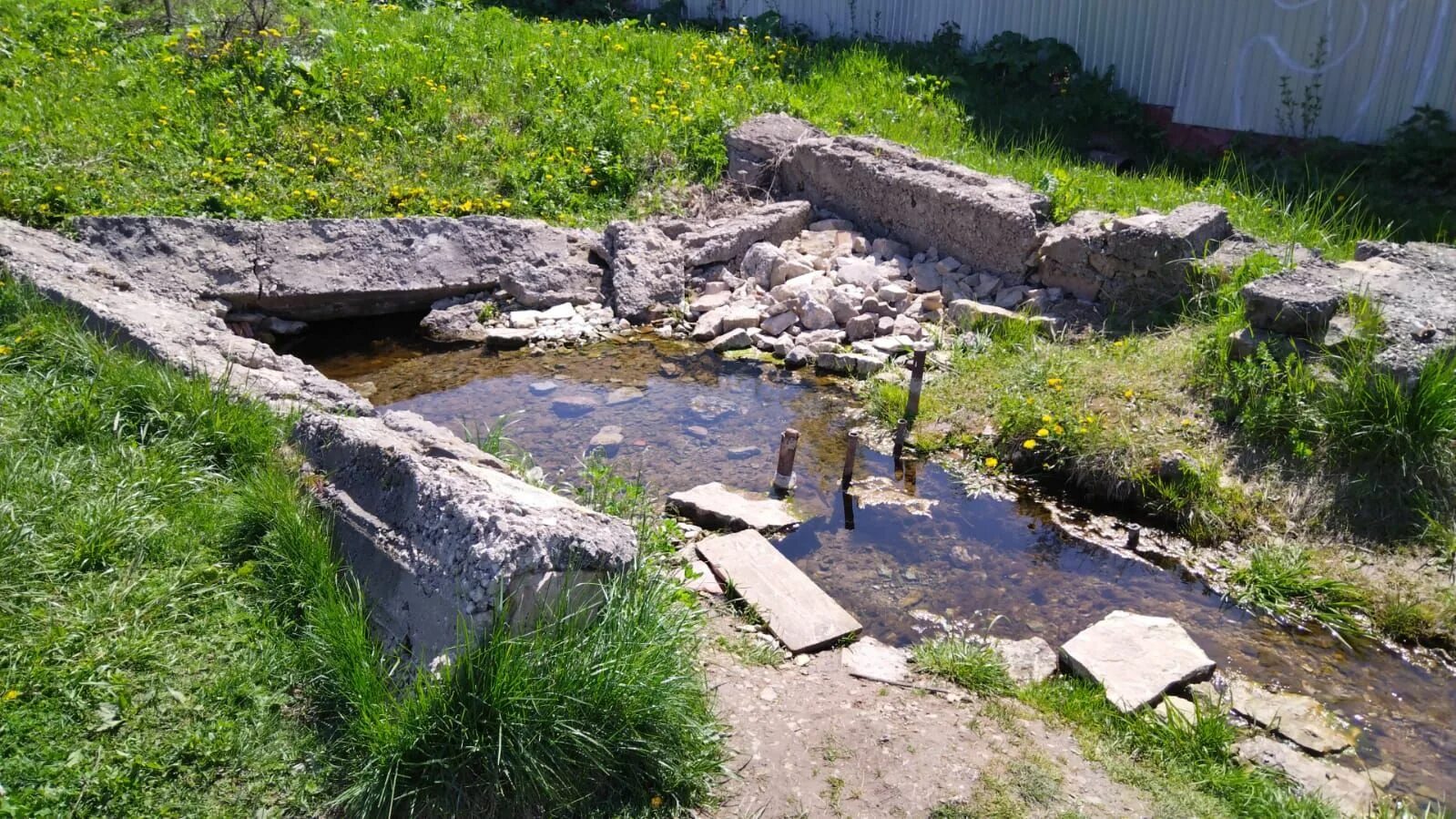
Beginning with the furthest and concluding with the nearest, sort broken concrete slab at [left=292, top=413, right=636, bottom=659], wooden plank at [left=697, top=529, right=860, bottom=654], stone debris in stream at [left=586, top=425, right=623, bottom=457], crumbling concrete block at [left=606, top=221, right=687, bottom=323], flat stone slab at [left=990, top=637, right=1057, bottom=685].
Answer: crumbling concrete block at [left=606, top=221, right=687, bottom=323]
stone debris in stream at [left=586, top=425, right=623, bottom=457]
wooden plank at [left=697, top=529, right=860, bottom=654]
flat stone slab at [left=990, top=637, right=1057, bottom=685]
broken concrete slab at [left=292, top=413, right=636, bottom=659]

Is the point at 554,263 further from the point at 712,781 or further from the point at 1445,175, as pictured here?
the point at 1445,175

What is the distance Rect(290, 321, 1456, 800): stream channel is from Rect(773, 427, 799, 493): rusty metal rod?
131mm

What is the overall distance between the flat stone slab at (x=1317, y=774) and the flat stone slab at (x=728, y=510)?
2382 millimetres

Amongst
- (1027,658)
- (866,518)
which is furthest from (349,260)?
(1027,658)

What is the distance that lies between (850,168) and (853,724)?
6219 mm

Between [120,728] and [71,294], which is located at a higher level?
[71,294]

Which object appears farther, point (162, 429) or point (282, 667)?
point (162, 429)

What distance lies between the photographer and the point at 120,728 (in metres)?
3.09

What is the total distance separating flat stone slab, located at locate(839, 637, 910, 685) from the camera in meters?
4.18

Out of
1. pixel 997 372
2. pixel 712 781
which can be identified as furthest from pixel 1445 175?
pixel 712 781

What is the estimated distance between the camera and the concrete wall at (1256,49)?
334 inches

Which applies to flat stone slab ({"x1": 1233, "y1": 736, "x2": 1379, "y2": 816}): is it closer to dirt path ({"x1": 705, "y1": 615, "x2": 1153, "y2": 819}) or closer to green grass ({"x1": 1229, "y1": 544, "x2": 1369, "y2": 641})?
dirt path ({"x1": 705, "y1": 615, "x2": 1153, "y2": 819})

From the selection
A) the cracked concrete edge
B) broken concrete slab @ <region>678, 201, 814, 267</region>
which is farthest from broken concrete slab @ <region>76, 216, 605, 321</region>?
the cracked concrete edge

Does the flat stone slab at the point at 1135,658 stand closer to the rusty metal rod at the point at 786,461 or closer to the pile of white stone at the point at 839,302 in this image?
the rusty metal rod at the point at 786,461
